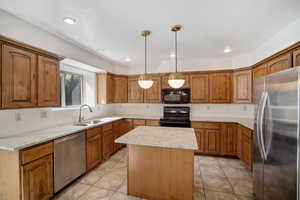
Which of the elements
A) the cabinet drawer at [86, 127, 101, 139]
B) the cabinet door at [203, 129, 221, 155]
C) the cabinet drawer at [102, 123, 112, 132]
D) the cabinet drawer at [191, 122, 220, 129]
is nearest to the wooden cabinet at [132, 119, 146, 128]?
the cabinet drawer at [102, 123, 112, 132]

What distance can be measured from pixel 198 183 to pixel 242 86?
2.38m

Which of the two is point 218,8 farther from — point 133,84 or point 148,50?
point 133,84

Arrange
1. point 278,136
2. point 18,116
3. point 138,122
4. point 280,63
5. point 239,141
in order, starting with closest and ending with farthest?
point 278,136
point 18,116
point 280,63
point 239,141
point 138,122

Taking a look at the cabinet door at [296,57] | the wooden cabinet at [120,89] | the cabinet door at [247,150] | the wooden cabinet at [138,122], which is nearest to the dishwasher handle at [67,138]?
the wooden cabinet at [138,122]

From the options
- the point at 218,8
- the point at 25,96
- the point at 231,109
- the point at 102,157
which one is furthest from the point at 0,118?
the point at 231,109

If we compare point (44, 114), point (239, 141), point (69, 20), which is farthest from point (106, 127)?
point (239, 141)

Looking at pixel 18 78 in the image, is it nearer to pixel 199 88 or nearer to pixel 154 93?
pixel 154 93

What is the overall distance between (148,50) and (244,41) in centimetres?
190

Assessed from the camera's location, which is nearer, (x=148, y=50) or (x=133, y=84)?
(x=148, y=50)

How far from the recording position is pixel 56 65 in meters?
2.18

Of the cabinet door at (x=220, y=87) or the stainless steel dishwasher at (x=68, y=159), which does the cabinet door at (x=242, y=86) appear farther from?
the stainless steel dishwasher at (x=68, y=159)

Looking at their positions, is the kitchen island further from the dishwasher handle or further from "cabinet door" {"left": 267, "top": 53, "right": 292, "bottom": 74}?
"cabinet door" {"left": 267, "top": 53, "right": 292, "bottom": 74}

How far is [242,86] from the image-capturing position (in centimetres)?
321

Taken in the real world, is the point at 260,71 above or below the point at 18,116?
above
